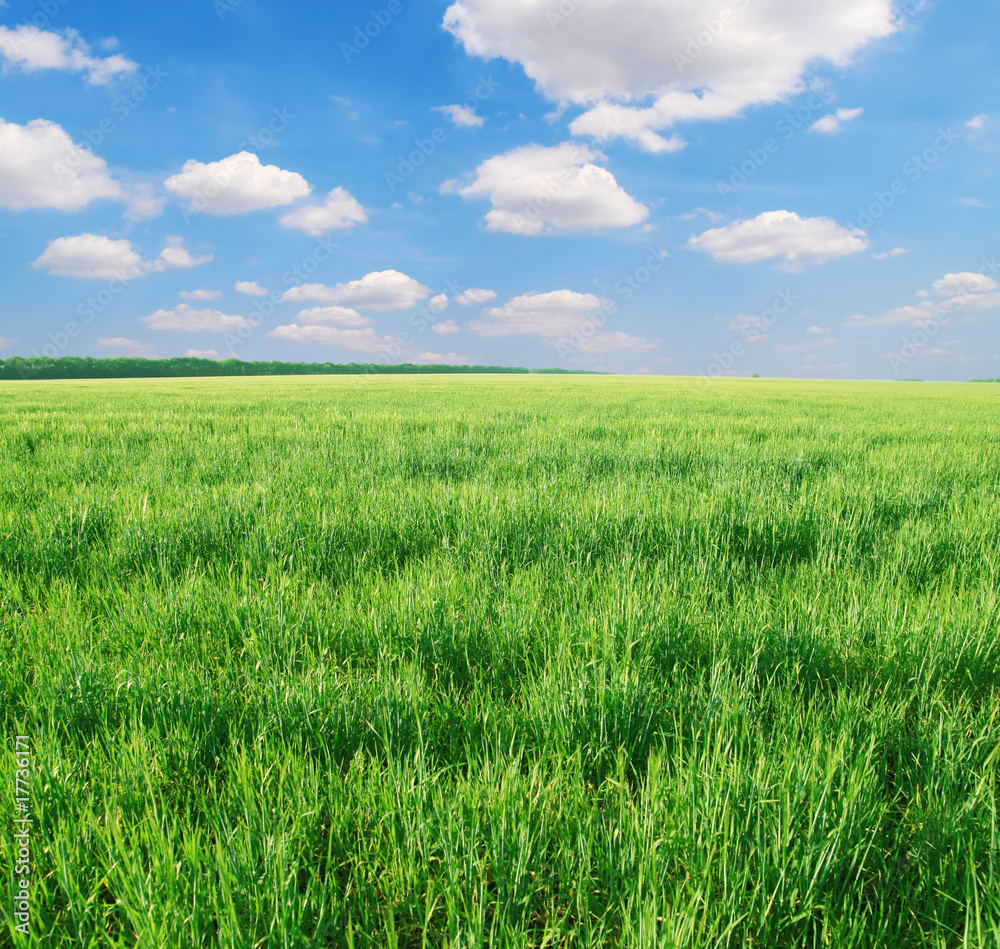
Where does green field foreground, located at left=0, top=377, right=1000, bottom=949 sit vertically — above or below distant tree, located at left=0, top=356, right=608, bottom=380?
below

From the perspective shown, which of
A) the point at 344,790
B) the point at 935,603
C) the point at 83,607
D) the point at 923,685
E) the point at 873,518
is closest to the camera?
the point at 344,790

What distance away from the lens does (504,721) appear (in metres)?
1.54

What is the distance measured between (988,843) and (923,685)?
0.71 m

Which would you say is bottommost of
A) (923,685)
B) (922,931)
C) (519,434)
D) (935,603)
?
(922,931)

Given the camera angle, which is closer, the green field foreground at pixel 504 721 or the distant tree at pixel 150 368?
the green field foreground at pixel 504 721

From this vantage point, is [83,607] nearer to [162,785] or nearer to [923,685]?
[162,785]

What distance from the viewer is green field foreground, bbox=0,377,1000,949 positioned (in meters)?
1.04

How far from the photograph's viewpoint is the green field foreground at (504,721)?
1042 millimetres

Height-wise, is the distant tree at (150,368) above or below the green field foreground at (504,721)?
above

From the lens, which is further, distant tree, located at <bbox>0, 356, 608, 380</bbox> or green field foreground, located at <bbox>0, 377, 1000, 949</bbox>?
distant tree, located at <bbox>0, 356, 608, 380</bbox>

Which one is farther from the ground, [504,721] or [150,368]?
[150,368]

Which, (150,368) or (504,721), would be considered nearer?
(504,721)

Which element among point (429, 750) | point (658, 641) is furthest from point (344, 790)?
point (658, 641)

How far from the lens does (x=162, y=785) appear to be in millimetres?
1343
